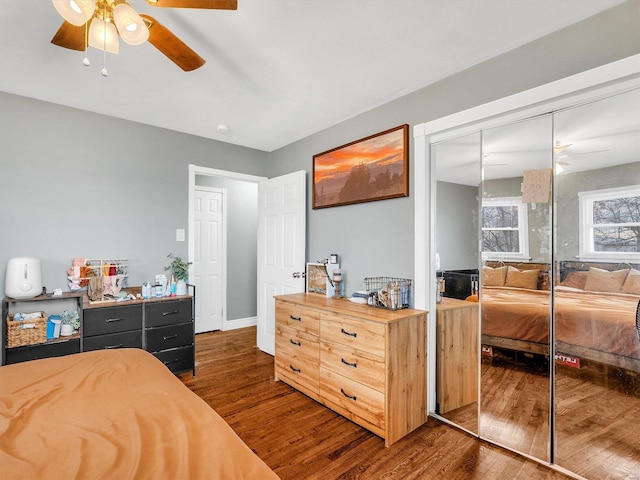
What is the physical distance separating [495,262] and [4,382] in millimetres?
2761

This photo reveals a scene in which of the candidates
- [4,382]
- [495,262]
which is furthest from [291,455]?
[495,262]

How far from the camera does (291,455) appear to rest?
6.69 ft

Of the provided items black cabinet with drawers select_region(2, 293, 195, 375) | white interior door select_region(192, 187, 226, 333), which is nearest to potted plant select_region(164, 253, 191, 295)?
black cabinet with drawers select_region(2, 293, 195, 375)

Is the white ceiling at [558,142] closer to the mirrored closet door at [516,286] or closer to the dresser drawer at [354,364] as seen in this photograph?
the mirrored closet door at [516,286]

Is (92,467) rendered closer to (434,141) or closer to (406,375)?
(406,375)

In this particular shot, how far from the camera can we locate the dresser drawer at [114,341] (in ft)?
8.98

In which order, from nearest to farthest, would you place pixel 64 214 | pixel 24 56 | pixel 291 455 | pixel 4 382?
pixel 4 382 < pixel 291 455 < pixel 24 56 < pixel 64 214

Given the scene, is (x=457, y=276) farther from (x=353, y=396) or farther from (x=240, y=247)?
(x=240, y=247)

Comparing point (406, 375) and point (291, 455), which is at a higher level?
point (406, 375)

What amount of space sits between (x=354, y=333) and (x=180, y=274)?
6.47ft

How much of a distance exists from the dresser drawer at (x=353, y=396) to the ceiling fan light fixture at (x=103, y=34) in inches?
97.8

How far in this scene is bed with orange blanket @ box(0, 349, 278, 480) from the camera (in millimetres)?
917

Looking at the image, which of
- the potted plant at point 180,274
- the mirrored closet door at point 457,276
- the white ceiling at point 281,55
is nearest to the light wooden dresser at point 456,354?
the mirrored closet door at point 457,276

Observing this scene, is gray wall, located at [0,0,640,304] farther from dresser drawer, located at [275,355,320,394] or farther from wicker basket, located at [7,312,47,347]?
dresser drawer, located at [275,355,320,394]
